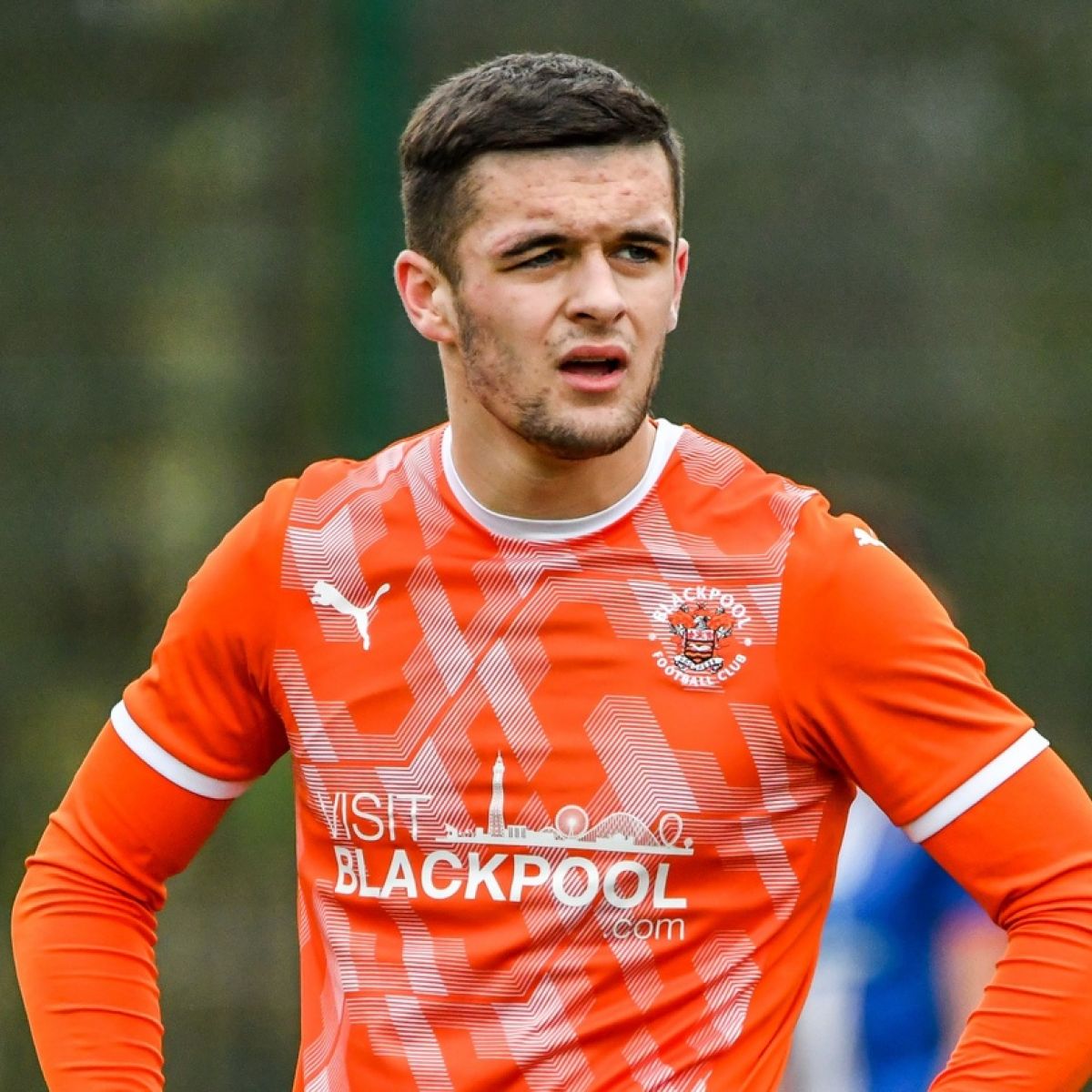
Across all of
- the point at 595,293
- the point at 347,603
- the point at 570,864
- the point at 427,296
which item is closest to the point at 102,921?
the point at 347,603

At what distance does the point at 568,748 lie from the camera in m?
2.48

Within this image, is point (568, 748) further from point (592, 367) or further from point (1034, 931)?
point (1034, 931)

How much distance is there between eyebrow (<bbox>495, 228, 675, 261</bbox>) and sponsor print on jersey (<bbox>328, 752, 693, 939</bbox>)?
581mm

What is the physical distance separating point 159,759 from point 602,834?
1.83 ft

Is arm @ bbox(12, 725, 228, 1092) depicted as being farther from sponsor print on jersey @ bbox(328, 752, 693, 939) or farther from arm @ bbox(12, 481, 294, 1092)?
sponsor print on jersey @ bbox(328, 752, 693, 939)

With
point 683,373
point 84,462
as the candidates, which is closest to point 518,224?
point 683,373

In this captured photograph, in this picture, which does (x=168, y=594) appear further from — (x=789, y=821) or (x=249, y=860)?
(x=789, y=821)

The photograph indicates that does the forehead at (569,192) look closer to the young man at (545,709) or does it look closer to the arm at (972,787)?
the young man at (545,709)

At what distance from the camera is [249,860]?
4758 mm

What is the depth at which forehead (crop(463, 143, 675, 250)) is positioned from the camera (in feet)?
8.02

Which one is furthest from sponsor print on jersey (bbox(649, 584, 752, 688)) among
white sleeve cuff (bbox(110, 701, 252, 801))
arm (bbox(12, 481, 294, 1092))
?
white sleeve cuff (bbox(110, 701, 252, 801))

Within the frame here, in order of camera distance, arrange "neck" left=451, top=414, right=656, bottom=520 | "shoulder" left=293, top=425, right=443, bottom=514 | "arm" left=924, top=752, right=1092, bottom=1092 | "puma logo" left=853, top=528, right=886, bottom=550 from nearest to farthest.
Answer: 1. "arm" left=924, top=752, right=1092, bottom=1092
2. "puma logo" left=853, top=528, right=886, bottom=550
3. "neck" left=451, top=414, right=656, bottom=520
4. "shoulder" left=293, top=425, right=443, bottom=514

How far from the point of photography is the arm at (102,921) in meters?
2.58

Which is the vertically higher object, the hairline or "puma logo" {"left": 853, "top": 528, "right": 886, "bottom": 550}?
the hairline
